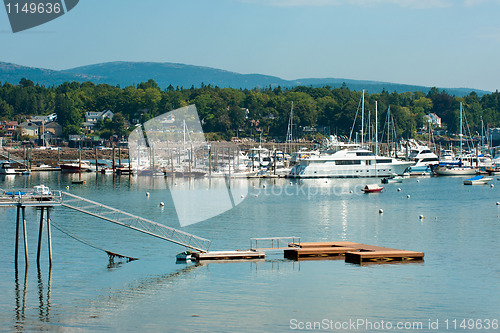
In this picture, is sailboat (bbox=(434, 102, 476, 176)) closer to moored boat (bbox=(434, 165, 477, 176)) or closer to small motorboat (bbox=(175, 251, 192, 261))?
moored boat (bbox=(434, 165, 477, 176))

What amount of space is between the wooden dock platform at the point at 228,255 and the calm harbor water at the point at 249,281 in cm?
61

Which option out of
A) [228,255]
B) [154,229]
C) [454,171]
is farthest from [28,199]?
[454,171]

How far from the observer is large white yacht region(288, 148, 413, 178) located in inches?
4651

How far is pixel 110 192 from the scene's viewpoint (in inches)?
3757

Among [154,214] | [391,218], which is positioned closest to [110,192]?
[154,214]

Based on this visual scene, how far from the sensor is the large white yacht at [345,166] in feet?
388

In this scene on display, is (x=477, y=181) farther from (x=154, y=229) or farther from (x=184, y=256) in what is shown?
(x=184, y=256)

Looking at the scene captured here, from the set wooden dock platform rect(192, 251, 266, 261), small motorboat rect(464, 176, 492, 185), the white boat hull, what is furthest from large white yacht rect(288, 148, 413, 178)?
wooden dock platform rect(192, 251, 266, 261)

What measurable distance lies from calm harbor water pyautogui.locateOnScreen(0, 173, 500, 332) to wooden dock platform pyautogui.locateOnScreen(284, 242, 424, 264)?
90cm

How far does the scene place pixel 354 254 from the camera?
43625 millimetres

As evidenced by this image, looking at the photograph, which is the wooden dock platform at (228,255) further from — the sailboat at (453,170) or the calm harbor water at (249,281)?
the sailboat at (453,170)

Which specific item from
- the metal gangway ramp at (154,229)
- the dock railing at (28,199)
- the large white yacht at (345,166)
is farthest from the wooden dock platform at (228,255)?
the large white yacht at (345,166)

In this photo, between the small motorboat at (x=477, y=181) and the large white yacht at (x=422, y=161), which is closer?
the small motorboat at (x=477, y=181)

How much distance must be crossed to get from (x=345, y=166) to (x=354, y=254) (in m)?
76.1
